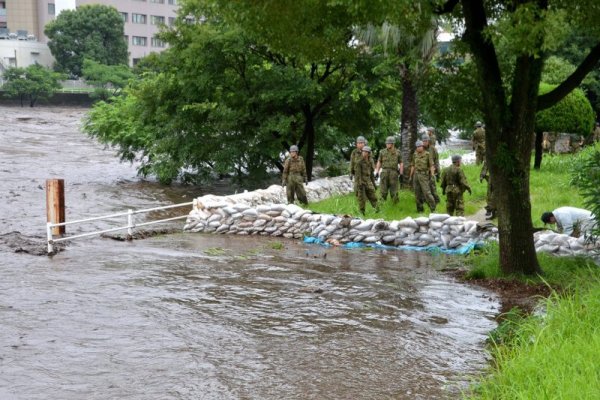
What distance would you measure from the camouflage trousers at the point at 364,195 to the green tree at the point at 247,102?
569 centimetres

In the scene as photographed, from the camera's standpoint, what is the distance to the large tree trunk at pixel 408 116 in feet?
68.3

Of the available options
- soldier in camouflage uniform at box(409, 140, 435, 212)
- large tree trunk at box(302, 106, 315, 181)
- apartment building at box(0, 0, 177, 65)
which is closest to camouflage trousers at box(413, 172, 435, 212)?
→ soldier in camouflage uniform at box(409, 140, 435, 212)

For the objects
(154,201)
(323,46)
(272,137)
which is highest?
(323,46)

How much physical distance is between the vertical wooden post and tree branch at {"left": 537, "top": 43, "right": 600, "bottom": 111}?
10.3 meters

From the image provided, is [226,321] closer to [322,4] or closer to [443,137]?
[322,4]

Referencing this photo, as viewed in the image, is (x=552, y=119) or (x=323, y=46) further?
(x=552, y=119)

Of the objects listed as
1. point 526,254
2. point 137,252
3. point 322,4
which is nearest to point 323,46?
point 322,4

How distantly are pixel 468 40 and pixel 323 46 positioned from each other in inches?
91.1

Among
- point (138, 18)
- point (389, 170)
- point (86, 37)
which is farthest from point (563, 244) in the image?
point (138, 18)

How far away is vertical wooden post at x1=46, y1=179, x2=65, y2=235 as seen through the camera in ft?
56.6

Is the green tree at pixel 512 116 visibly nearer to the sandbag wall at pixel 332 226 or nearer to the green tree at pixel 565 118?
the sandbag wall at pixel 332 226

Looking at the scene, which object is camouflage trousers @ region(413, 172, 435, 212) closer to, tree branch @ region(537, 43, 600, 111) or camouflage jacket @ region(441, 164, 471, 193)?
camouflage jacket @ region(441, 164, 471, 193)

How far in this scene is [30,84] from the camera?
229 ft

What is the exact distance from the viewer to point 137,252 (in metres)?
15.9
